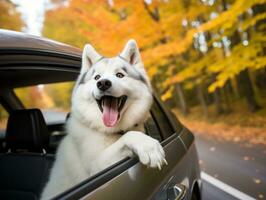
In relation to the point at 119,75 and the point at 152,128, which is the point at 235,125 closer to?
the point at 152,128

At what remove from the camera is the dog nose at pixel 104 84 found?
217 cm

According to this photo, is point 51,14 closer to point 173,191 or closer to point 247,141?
point 247,141

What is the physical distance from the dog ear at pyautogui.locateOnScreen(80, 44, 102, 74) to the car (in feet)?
0.19

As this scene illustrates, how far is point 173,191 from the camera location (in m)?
2.32

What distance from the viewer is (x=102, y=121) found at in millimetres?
2209

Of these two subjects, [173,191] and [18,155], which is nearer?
[173,191]

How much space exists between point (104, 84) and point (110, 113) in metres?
0.21

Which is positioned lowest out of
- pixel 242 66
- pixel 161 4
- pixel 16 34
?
pixel 242 66

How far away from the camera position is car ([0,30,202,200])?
166 cm

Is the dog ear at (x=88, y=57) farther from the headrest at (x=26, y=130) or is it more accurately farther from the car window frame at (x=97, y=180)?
the car window frame at (x=97, y=180)

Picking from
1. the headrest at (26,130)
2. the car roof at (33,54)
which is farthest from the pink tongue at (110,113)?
the headrest at (26,130)

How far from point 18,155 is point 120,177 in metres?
1.26

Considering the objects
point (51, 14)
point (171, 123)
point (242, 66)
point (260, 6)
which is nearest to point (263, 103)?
point (260, 6)

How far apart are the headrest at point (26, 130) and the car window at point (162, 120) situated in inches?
39.2
